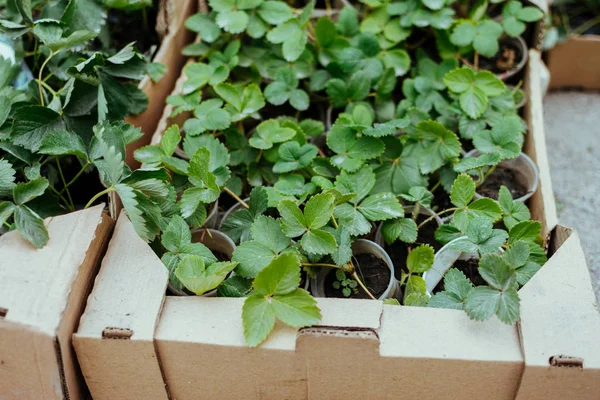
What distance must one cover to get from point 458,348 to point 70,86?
88cm

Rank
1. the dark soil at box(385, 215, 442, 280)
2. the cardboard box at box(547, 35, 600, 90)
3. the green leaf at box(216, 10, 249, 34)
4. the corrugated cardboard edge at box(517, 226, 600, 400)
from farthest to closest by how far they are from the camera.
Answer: the cardboard box at box(547, 35, 600, 90) → the green leaf at box(216, 10, 249, 34) → the dark soil at box(385, 215, 442, 280) → the corrugated cardboard edge at box(517, 226, 600, 400)

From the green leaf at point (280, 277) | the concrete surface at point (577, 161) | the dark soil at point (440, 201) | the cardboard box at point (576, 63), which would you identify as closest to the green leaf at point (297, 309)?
the green leaf at point (280, 277)

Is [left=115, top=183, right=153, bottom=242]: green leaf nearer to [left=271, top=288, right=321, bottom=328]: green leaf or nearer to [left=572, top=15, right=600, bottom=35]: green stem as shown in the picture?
[left=271, top=288, right=321, bottom=328]: green leaf

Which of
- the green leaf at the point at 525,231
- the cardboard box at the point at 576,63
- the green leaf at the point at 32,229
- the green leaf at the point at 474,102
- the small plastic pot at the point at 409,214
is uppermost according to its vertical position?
the green leaf at the point at 32,229

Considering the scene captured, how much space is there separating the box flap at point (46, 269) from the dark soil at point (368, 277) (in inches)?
17.5

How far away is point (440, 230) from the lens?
113 centimetres

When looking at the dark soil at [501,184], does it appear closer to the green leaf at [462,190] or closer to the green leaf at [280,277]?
the green leaf at [462,190]

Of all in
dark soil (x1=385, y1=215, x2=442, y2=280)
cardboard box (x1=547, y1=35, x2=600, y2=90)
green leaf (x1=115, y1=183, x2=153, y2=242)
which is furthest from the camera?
cardboard box (x1=547, y1=35, x2=600, y2=90)

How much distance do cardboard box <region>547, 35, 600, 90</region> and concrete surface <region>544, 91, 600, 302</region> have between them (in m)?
0.04

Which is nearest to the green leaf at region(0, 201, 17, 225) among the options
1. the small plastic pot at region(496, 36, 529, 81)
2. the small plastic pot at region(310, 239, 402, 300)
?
the small plastic pot at region(310, 239, 402, 300)

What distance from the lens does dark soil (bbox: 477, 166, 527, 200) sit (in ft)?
4.39

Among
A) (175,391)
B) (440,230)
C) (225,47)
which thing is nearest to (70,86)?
(225,47)

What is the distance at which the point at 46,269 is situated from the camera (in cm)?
94

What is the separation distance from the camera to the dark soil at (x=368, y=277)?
1.12m
